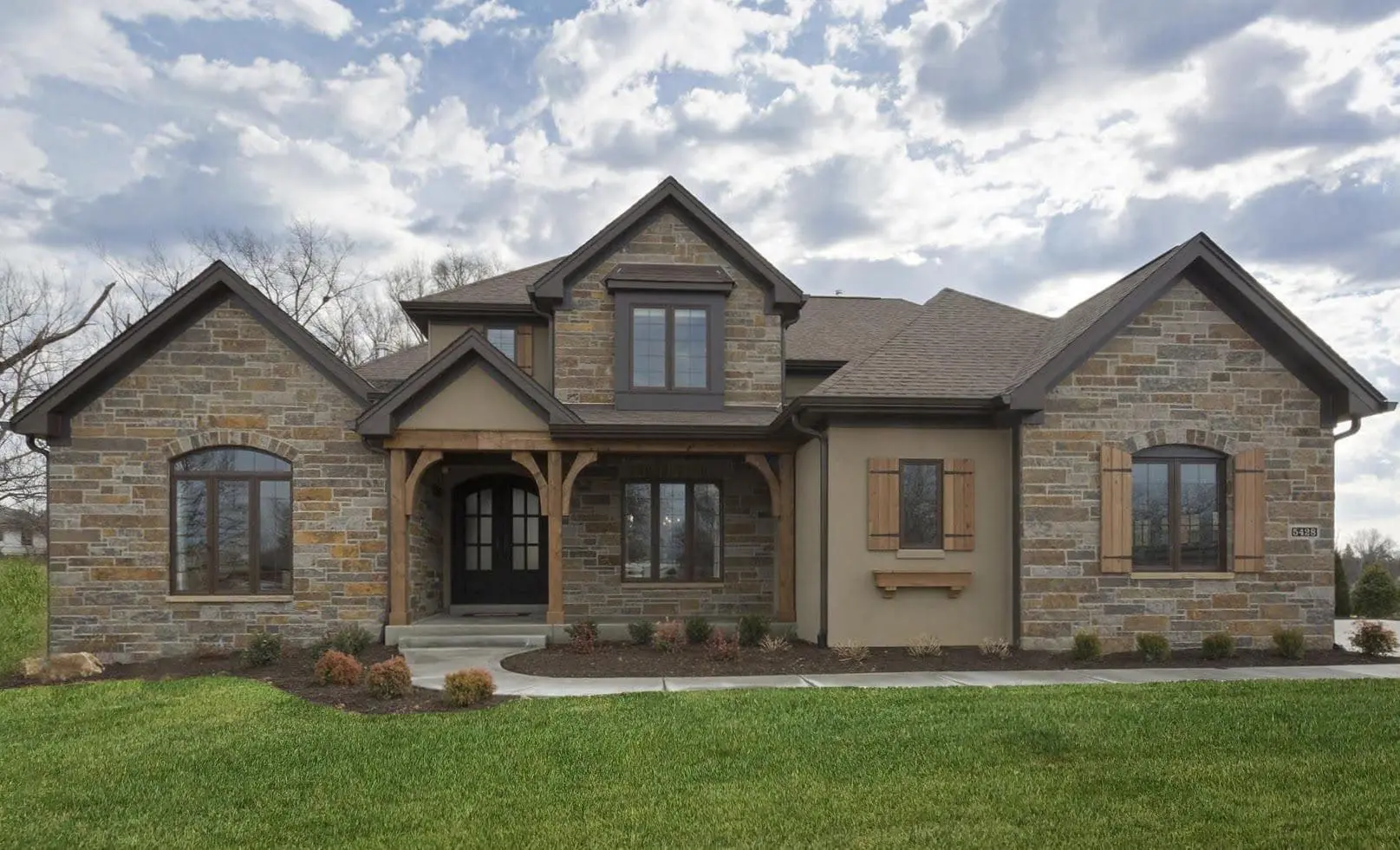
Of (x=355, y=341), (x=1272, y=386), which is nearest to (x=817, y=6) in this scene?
(x=1272, y=386)

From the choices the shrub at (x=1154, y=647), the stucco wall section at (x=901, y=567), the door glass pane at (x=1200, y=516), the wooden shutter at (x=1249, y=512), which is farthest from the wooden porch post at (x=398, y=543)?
the wooden shutter at (x=1249, y=512)

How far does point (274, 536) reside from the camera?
512 inches

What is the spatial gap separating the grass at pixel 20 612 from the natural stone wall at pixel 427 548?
5.04 metres

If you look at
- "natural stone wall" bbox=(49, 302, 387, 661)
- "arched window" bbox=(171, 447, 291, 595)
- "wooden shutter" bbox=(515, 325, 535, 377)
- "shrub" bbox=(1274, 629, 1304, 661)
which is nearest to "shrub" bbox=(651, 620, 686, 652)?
"natural stone wall" bbox=(49, 302, 387, 661)

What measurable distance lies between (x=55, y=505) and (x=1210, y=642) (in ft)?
49.9

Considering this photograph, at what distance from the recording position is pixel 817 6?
1324 cm

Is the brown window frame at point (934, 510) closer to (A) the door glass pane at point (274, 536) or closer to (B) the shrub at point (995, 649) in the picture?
(B) the shrub at point (995, 649)

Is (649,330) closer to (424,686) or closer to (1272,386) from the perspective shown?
(424,686)

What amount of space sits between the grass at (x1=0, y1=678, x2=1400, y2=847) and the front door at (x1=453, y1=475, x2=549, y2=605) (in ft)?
22.5

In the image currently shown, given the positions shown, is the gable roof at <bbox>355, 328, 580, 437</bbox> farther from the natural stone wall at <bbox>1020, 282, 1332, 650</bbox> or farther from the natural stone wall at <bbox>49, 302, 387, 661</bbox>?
the natural stone wall at <bbox>1020, 282, 1332, 650</bbox>

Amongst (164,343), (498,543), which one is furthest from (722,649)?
(164,343)

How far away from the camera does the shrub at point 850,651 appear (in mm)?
11329

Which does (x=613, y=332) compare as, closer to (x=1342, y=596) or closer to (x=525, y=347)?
(x=525, y=347)

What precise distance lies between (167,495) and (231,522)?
2.91 ft
